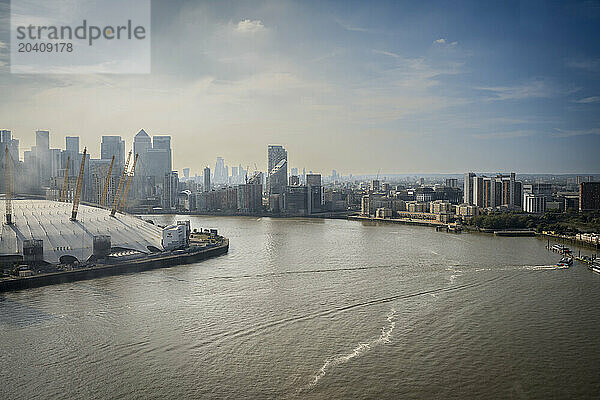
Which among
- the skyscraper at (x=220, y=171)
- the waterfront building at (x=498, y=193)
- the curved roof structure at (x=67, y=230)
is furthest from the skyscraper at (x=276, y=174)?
the skyscraper at (x=220, y=171)

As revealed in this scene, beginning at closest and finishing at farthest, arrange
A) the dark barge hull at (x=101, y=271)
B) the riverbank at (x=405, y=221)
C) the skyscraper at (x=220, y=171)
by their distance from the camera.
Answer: the dark barge hull at (x=101, y=271) < the riverbank at (x=405, y=221) < the skyscraper at (x=220, y=171)

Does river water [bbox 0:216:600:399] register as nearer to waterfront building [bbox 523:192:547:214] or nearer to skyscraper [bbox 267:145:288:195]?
waterfront building [bbox 523:192:547:214]

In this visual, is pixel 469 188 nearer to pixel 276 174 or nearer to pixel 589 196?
pixel 589 196

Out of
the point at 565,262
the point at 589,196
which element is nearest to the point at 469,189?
the point at 589,196

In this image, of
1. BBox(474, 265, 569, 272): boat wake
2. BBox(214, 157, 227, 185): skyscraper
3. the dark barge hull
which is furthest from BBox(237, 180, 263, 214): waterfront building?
BBox(214, 157, 227, 185): skyscraper

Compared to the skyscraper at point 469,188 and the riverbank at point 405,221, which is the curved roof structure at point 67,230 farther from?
the skyscraper at point 469,188
